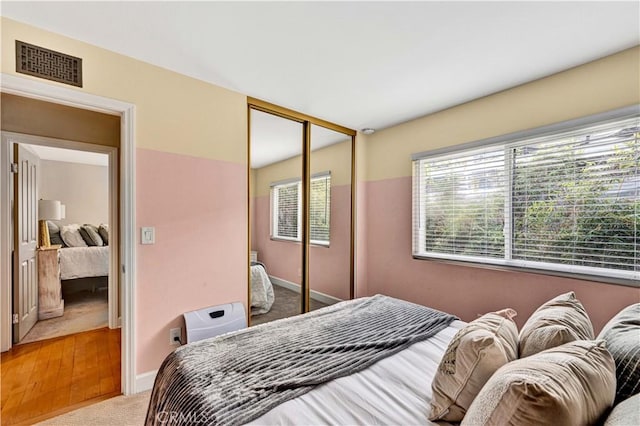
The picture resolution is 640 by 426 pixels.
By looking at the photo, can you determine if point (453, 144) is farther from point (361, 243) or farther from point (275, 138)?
point (275, 138)

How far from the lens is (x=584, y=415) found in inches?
27.0

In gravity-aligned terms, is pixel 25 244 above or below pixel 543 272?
above

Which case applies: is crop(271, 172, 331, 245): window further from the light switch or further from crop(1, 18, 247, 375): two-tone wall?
the light switch

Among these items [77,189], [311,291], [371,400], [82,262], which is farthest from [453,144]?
[77,189]

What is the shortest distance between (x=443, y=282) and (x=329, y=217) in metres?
1.45

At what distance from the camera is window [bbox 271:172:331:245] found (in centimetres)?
306

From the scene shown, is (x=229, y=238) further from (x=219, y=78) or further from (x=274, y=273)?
(x=219, y=78)

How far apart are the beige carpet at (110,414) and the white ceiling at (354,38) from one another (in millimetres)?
2417

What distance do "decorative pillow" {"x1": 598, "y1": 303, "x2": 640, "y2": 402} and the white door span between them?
4.26 m

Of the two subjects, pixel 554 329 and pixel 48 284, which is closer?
pixel 554 329

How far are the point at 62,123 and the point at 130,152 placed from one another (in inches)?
61.3

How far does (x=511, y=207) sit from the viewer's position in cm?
247

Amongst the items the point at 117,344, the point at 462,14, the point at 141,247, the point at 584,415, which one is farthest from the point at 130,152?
the point at 584,415

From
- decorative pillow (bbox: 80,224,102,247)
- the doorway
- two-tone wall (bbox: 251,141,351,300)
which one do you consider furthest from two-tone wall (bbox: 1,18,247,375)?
decorative pillow (bbox: 80,224,102,247)
